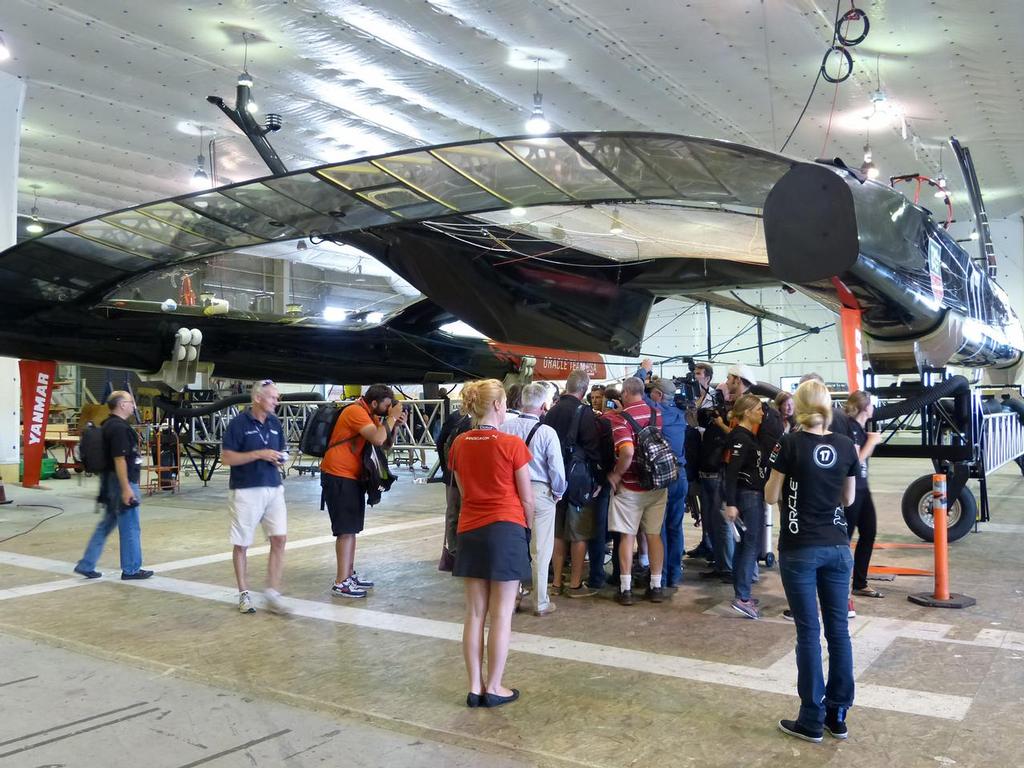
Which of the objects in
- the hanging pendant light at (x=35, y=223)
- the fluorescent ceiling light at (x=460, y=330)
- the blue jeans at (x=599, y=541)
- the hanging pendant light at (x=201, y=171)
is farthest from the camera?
the hanging pendant light at (x=35, y=223)

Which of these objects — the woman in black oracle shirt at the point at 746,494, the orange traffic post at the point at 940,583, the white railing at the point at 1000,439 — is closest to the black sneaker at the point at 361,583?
the woman in black oracle shirt at the point at 746,494

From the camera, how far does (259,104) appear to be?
13.8 m

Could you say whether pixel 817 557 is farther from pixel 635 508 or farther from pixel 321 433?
pixel 321 433

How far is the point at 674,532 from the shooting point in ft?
19.5

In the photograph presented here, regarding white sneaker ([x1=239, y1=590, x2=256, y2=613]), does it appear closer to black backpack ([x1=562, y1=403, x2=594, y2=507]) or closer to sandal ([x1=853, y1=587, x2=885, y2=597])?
black backpack ([x1=562, y1=403, x2=594, y2=507])

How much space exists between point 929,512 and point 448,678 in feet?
19.5

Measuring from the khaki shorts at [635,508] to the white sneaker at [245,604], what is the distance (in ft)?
8.51

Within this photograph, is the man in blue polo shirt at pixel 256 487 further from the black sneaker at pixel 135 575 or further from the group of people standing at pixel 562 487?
the black sneaker at pixel 135 575

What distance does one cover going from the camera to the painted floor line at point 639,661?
11.5 feet

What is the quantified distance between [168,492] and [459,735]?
38.3 ft

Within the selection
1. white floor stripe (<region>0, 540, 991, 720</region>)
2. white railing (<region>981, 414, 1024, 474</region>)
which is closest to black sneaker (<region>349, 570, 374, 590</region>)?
white floor stripe (<region>0, 540, 991, 720</region>)

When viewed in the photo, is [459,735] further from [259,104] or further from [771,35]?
[259,104]

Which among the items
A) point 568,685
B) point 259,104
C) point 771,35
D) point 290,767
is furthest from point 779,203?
point 259,104

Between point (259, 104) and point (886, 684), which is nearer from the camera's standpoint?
point (886, 684)
